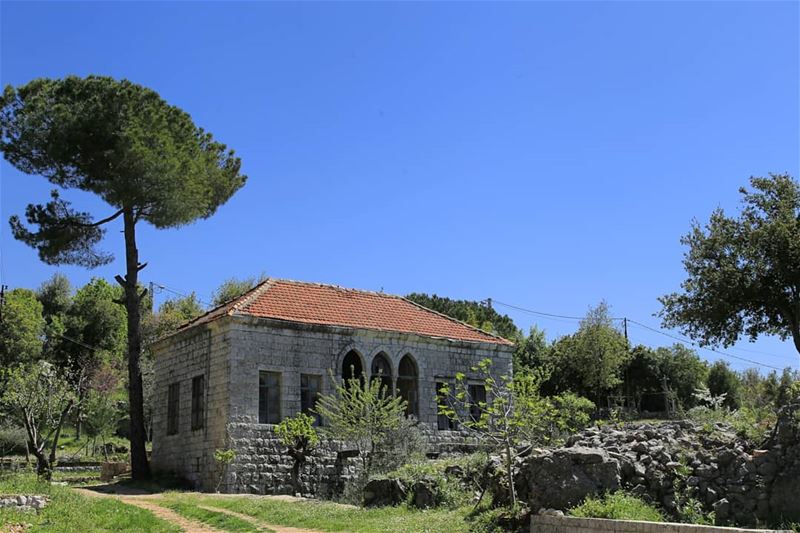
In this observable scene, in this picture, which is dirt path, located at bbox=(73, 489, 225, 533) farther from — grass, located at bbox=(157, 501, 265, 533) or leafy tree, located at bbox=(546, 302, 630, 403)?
leafy tree, located at bbox=(546, 302, 630, 403)

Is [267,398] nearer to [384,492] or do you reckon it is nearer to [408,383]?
[408,383]

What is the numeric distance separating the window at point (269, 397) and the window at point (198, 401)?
1.81 metres

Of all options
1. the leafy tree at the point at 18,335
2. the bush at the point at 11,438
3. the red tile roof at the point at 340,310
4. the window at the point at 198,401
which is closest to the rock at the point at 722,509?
the red tile roof at the point at 340,310

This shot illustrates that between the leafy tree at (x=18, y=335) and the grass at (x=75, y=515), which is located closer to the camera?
the grass at (x=75, y=515)

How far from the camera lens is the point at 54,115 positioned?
2330 cm

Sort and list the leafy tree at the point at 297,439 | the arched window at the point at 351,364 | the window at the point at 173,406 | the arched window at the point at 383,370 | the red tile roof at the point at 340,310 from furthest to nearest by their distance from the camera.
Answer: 1. the arched window at the point at 383,370
2. the arched window at the point at 351,364
3. the window at the point at 173,406
4. the red tile roof at the point at 340,310
5. the leafy tree at the point at 297,439

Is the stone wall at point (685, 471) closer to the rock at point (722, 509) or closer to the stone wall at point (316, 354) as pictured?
the rock at point (722, 509)

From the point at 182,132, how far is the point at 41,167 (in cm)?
456

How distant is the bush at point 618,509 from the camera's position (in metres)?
10.2

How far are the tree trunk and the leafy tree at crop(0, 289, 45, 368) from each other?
62.9ft

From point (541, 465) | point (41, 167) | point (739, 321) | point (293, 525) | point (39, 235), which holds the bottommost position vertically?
point (293, 525)

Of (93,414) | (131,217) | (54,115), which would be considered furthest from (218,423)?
(93,414)

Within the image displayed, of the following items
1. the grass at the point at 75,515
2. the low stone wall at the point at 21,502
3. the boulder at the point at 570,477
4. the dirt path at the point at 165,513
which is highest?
the boulder at the point at 570,477

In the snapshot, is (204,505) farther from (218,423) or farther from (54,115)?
(54,115)
